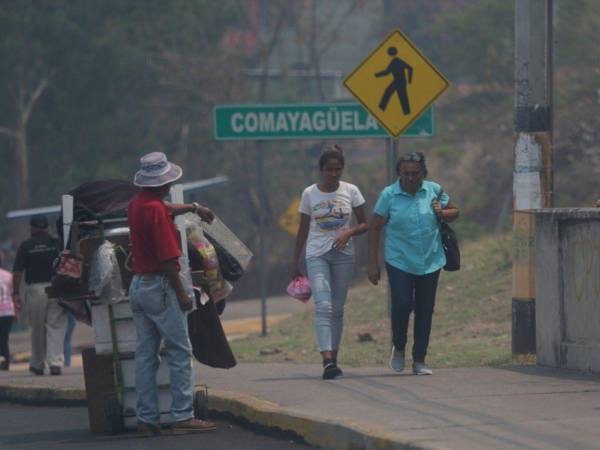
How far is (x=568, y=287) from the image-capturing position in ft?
33.8

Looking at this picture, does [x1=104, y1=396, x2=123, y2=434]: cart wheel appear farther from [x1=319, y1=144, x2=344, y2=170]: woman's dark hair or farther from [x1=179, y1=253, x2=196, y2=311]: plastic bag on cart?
[x1=319, y1=144, x2=344, y2=170]: woman's dark hair

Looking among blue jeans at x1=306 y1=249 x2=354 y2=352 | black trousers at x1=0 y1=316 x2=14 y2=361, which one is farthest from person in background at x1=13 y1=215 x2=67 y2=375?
blue jeans at x1=306 y1=249 x2=354 y2=352

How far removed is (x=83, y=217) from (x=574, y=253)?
3750 millimetres

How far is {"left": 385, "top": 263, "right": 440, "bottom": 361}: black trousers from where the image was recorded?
1028 cm

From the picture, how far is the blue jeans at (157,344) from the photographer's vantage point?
27.8 ft

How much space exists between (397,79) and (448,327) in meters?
4.84

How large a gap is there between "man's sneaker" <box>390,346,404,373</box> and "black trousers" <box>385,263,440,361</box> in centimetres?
14

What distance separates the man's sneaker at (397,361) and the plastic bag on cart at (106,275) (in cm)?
265

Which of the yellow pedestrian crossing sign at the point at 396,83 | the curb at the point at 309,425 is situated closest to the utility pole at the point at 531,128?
the yellow pedestrian crossing sign at the point at 396,83

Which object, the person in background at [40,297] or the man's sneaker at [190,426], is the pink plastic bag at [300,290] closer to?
the man's sneaker at [190,426]

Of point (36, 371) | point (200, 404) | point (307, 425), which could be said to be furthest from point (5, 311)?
point (307, 425)

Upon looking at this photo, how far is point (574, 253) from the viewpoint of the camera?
10266 mm

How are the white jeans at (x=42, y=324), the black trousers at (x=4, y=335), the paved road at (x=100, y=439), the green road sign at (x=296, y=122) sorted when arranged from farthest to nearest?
1. the black trousers at (x=4, y=335)
2. the green road sign at (x=296, y=122)
3. the white jeans at (x=42, y=324)
4. the paved road at (x=100, y=439)

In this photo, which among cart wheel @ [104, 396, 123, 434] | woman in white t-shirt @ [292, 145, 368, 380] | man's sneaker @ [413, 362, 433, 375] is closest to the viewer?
cart wheel @ [104, 396, 123, 434]
